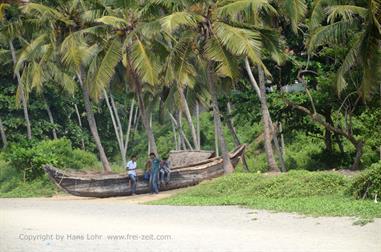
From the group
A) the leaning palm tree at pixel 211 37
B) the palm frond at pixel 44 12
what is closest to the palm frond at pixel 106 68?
the leaning palm tree at pixel 211 37

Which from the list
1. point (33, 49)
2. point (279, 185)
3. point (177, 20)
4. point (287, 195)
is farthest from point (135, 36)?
point (287, 195)

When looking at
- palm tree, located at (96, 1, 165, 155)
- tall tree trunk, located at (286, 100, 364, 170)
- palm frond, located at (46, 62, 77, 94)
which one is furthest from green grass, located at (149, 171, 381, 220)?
palm frond, located at (46, 62, 77, 94)

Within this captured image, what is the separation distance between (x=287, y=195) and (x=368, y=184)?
106 inches

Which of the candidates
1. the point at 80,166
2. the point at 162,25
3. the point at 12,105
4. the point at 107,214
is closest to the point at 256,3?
the point at 162,25

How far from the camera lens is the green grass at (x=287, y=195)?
48.3 ft

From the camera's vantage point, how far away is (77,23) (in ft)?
89.0

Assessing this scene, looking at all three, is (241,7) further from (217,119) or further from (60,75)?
(60,75)

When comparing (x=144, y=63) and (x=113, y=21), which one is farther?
(x=113, y=21)

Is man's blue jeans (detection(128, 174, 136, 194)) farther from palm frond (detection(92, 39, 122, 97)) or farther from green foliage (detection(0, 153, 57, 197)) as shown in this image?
green foliage (detection(0, 153, 57, 197))

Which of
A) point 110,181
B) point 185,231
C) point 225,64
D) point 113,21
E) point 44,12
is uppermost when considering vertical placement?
point 44,12

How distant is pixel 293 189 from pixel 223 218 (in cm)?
370

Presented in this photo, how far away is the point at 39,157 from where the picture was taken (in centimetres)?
2834

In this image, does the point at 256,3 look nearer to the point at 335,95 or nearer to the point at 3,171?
the point at 335,95

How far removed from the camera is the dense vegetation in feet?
71.1
